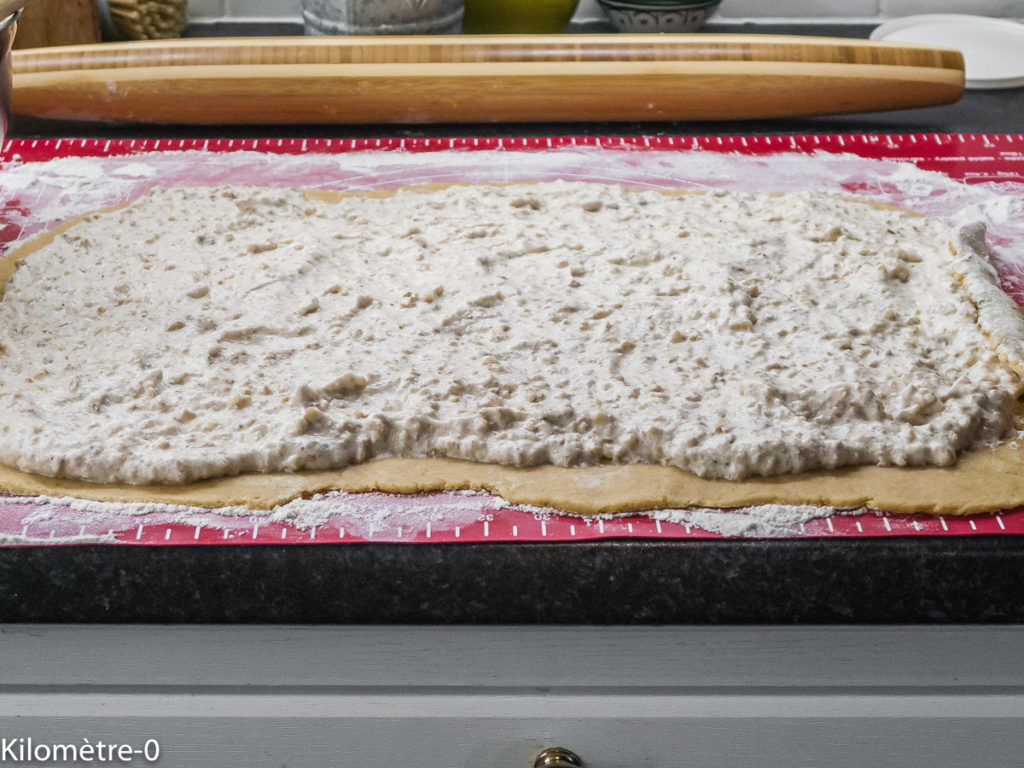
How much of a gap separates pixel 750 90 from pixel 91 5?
122 cm

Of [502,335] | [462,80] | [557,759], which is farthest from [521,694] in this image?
[462,80]

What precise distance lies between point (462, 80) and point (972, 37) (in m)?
1.09

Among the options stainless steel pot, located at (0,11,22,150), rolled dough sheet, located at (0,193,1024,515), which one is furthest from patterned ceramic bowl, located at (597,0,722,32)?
rolled dough sheet, located at (0,193,1024,515)

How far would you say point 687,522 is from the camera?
922 millimetres

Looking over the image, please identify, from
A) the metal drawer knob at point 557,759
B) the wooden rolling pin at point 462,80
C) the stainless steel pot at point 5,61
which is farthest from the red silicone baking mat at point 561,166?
the metal drawer knob at point 557,759

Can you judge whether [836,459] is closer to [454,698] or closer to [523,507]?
[523,507]

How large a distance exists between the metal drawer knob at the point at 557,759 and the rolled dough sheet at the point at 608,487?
218 mm

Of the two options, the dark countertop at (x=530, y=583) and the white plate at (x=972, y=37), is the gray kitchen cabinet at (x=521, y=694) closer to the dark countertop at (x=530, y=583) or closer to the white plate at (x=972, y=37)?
the dark countertop at (x=530, y=583)

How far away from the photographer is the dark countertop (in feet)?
2.91

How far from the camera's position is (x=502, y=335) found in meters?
1.14

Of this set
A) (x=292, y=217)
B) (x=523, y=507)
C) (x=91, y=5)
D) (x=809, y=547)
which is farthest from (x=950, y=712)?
(x=91, y=5)

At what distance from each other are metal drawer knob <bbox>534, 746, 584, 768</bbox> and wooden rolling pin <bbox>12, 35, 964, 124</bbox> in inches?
43.6

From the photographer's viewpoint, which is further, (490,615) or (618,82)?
(618,82)

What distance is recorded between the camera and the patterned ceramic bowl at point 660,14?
2.07 meters
